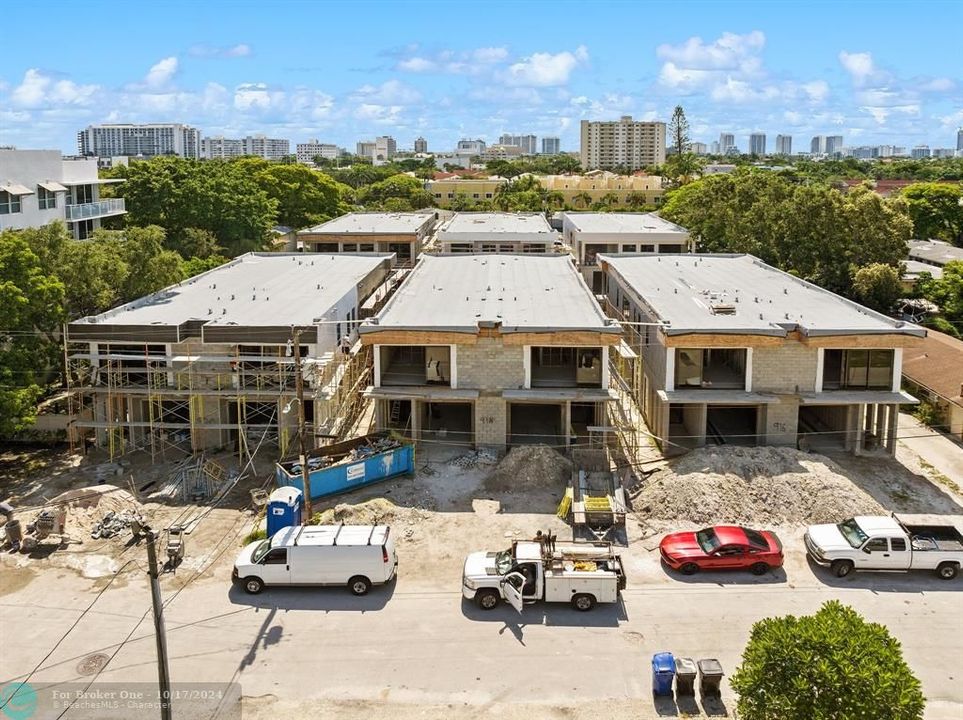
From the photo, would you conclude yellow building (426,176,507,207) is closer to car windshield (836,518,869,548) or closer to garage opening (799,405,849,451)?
garage opening (799,405,849,451)

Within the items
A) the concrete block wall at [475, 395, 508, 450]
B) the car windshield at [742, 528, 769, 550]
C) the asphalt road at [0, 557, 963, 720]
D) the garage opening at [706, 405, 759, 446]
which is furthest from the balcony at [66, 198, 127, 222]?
the car windshield at [742, 528, 769, 550]

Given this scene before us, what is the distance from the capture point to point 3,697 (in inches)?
691

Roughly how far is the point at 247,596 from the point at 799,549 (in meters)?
15.4

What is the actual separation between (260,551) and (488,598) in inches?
241

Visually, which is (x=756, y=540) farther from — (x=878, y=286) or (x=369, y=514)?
(x=878, y=286)

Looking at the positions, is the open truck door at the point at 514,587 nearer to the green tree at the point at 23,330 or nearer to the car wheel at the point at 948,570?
the car wheel at the point at 948,570

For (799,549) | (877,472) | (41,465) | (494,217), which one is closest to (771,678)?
(799,549)

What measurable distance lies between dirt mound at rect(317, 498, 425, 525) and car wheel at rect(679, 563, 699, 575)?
26.2ft

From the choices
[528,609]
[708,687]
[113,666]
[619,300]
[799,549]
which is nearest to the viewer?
Result: [708,687]

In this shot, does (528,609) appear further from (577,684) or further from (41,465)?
(41,465)

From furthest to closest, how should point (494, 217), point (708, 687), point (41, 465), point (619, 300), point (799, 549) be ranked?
point (494, 217), point (619, 300), point (41, 465), point (799, 549), point (708, 687)

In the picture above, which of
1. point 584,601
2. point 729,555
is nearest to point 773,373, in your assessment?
point 729,555

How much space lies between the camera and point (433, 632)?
784 inches

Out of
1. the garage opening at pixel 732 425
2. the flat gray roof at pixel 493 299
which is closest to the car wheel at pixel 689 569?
the garage opening at pixel 732 425
